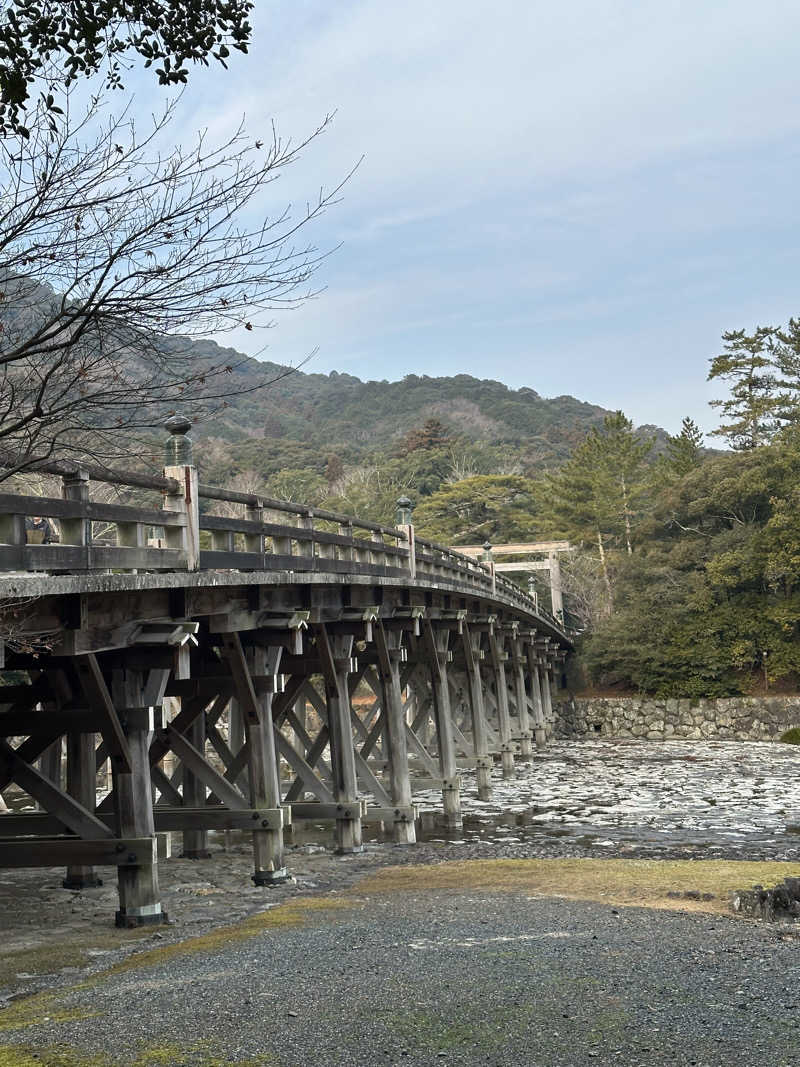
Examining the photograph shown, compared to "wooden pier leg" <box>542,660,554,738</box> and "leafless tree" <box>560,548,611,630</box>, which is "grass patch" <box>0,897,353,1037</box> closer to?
"wooden pier leg" <box>542,660,554,738</box>

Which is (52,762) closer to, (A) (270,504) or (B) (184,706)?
(B) (184,706)

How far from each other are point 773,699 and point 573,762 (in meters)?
10.3

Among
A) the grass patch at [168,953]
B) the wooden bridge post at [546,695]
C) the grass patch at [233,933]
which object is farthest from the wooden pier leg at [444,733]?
the wooden bridge post at [546,695]

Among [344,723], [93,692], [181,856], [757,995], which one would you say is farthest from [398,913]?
[181,856]

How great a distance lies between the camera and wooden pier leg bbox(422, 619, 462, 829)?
18250 mm

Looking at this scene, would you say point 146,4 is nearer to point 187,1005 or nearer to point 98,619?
point 98,619

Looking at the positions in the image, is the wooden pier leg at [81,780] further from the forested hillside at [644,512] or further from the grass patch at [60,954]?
the forested hillside at [644,512]

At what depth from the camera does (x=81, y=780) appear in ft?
38.8

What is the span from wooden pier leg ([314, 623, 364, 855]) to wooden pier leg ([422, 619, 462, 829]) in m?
4.62

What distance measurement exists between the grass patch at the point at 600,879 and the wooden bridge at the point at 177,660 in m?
1.42

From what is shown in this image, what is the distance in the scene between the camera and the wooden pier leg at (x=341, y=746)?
13.2 m

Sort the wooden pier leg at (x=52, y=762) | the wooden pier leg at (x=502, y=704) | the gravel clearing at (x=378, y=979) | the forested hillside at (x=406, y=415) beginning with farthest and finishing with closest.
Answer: the forested hillside at (x=406, y=415) < the wooden pier leg at (x=502, y=704) < the wooden pier leg at (x=52, y=762) < the gravel clearing at (x=378, y=979)

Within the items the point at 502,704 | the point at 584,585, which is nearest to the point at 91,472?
the point at 502,704

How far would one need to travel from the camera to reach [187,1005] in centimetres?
601
